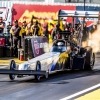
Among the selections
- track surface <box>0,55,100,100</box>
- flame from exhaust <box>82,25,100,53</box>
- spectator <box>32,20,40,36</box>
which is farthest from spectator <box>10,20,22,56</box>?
track surface <box>0,55,100,100</box>

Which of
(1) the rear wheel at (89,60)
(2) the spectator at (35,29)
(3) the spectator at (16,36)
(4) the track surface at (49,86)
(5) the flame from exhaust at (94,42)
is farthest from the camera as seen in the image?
(2) the spectator at (35,29)

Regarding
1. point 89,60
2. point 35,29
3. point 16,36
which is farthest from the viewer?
point 35,29

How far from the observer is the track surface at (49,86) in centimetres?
1157

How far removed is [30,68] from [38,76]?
37cm

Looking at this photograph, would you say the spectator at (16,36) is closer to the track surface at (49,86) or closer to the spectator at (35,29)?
the spectator at (35,29)

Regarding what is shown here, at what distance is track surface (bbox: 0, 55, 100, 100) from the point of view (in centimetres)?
1157

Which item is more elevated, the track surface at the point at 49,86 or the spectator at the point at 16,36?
the spectator at the point at 16,36

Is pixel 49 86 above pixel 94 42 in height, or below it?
below

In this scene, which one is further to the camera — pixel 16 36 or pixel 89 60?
pixel 16 36

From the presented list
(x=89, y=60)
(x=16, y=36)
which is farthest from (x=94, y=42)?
(x=16, y=36)

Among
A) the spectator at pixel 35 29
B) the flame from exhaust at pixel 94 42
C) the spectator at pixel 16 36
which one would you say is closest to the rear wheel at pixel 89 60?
the flame from exhaust at pixel 94 42

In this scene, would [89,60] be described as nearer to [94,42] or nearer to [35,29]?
[94,42]

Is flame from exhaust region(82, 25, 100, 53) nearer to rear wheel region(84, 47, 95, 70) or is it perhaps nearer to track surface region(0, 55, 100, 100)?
rear wheel region(84, 47, 95, 70)

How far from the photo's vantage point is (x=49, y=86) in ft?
42.7
